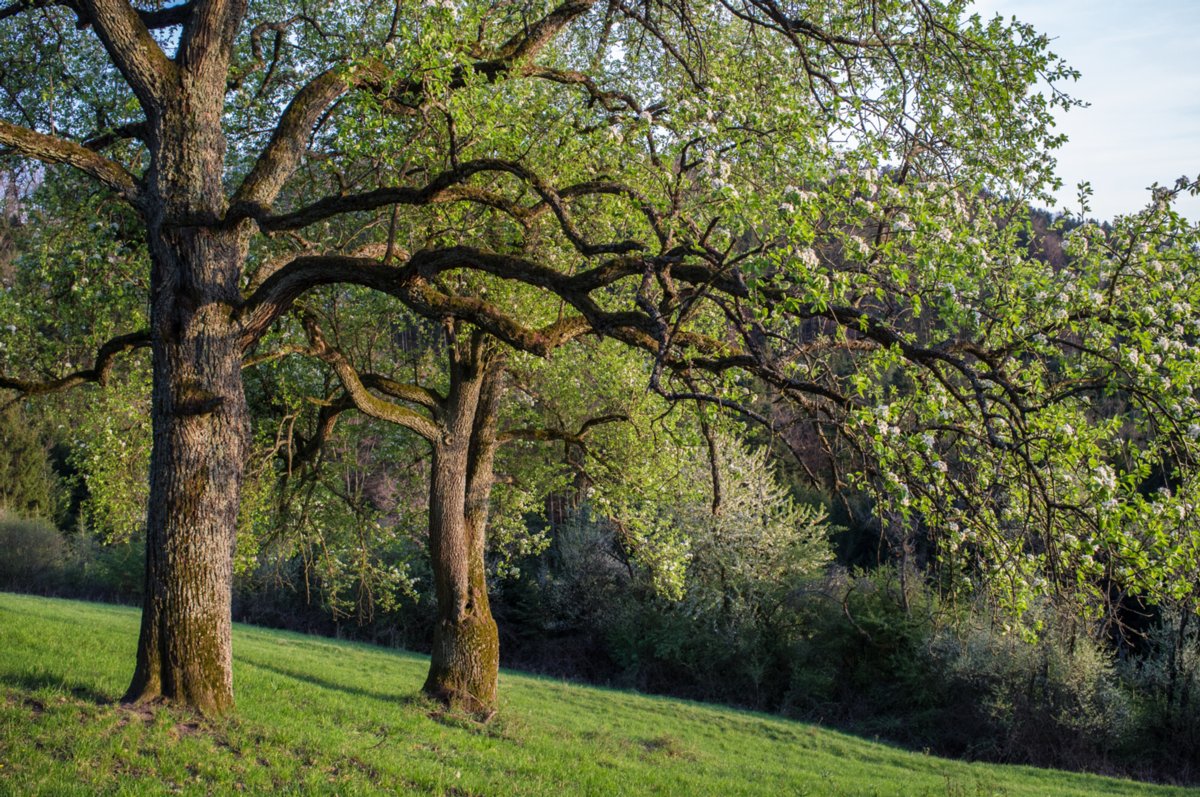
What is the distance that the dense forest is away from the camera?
823cm

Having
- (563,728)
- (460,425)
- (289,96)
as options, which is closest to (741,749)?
(563,728)

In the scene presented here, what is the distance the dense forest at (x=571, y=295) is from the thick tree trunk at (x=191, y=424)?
0.04 metres

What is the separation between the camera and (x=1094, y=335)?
28.7 ft

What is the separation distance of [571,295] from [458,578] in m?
8.66

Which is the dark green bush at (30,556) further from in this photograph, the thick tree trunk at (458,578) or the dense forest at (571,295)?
the thick tree trunk at (458,578)

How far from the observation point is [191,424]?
10.1m

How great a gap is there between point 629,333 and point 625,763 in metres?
7.29

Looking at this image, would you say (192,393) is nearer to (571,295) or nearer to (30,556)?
(571,295)

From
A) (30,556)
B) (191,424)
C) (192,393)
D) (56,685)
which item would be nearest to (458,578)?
(56,685)

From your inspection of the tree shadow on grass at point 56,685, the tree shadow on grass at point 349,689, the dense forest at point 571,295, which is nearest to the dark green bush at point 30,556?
the dense forest at point 571,295

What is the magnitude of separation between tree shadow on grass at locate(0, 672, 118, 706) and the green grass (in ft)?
0.11

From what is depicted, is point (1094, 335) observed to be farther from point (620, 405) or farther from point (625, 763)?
point (620, 405)

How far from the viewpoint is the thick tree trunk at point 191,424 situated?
9.73 metres

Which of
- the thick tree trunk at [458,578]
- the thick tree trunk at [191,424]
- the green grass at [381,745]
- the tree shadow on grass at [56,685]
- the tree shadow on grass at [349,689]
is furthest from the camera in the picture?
the thick tree trunk at [458,578]
